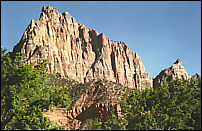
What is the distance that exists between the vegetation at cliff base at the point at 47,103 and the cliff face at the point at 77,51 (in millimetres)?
62248

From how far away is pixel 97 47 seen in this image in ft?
490

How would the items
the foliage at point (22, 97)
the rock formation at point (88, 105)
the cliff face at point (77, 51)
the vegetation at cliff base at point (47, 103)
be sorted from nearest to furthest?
the foliage at point (22, 97) → the vegetation at cliff base at point (47, 103) → the rock formation at point (88, 105) → the cliff face at point (77, 51)

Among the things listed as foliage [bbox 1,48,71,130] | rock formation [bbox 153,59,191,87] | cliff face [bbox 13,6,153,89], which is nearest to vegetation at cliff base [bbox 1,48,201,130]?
foliage [bbox 1,48,71,130]

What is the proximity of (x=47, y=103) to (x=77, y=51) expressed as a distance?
109897 mm

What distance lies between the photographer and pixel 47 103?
24.0m

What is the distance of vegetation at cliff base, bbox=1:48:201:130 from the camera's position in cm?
2203

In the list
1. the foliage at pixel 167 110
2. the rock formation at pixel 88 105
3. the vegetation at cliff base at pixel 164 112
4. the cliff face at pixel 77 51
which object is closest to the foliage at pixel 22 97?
the vegetation at cliff base at pixel 164 112

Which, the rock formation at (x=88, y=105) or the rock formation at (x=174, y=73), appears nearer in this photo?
the rock formation at (x=88, y=105)

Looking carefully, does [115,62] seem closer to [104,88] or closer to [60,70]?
[60,70]

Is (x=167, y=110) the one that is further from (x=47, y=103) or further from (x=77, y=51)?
(x=77, y=51)

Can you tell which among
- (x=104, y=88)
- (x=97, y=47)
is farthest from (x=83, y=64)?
(x=104, y=88)

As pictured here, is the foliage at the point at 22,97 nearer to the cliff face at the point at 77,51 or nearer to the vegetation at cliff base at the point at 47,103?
the vegetation at cliff base at the point at 47,103

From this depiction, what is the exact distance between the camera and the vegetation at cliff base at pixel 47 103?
22.0 meters

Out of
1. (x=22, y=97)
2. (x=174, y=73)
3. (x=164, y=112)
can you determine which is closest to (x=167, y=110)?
(x=164, y=112)
